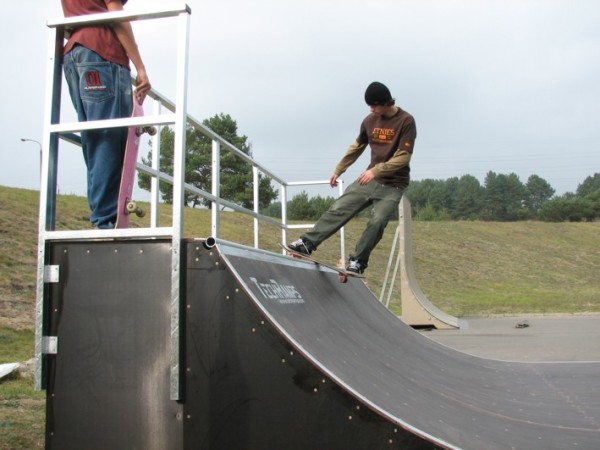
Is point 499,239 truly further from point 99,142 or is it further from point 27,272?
point 99,142

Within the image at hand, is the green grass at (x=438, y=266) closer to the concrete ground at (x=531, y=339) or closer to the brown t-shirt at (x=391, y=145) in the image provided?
the brown t-shirt at (x=391, y=145)

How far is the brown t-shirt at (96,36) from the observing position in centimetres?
314

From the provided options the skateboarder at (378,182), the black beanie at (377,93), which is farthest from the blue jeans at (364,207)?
the black beanie at (377,93)

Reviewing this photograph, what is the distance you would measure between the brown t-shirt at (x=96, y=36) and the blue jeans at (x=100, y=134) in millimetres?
31

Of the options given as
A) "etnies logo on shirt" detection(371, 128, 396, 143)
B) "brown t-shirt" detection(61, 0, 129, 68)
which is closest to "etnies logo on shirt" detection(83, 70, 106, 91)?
"brown t-shirt" detection(61, 0, 129, 68)

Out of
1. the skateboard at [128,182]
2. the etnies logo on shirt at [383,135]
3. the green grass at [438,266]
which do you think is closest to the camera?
the skateboard at [128,182]

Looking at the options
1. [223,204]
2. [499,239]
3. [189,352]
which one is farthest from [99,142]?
[499,239]

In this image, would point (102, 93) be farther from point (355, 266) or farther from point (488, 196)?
point (488, 196)

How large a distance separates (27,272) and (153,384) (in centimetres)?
1146

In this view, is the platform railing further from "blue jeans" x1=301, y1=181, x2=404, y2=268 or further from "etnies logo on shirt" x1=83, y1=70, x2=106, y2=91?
"blue jeans" x1=301, y1=181, x2=404, y2=268

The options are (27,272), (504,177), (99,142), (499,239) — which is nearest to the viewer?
(99,142)

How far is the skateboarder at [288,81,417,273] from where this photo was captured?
5.12 meters

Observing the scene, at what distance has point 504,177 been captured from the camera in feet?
441

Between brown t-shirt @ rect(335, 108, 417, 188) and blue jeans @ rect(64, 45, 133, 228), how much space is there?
249cm
